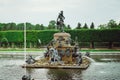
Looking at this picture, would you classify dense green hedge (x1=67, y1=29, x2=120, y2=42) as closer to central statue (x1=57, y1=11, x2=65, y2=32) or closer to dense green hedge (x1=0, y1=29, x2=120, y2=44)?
dense green hedge (x1=0, y1=29, x2=120, y2=44)

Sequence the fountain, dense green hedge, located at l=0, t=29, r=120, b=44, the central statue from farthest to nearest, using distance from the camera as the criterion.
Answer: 1. dense green hedge, located at l=0, t=29, r=120, b=44
2. the central statue
3. the fountain

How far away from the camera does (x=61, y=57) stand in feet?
112

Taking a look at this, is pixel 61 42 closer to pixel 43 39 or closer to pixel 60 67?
pixel 60 67

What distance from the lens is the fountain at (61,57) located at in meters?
31.2

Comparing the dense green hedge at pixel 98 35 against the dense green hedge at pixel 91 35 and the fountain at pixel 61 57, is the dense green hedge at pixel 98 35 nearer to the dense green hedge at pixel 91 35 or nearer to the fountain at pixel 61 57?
the dense green hedge at pixel 91 35

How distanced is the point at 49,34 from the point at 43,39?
1353 millimetres

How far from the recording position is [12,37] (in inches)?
2717

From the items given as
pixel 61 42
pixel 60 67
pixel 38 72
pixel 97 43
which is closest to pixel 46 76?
pixel 38 72

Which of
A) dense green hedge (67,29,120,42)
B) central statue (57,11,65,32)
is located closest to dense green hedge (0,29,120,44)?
dense green hedge (67,29,120,42)

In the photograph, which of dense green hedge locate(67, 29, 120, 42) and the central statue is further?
dense green hedge locate(67, 29, 120, 42)

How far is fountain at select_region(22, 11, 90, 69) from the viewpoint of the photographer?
3117 cm

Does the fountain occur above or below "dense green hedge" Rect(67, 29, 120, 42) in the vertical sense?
below

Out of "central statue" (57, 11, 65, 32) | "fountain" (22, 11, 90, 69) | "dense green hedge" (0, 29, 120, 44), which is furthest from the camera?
"dense green hedge" (0, 29, 120, 44)

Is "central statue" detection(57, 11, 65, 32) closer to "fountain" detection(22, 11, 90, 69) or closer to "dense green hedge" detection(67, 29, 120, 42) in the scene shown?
"fountain" detection(22, 11, 90, 69)
